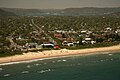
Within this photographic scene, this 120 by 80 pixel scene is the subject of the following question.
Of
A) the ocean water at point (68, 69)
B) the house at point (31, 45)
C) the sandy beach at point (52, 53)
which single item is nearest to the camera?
the ocean water at point (68, 69)

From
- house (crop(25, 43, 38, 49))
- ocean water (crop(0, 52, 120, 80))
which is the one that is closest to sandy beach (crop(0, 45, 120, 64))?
ocean water (crop(0, 52, 120, 80))

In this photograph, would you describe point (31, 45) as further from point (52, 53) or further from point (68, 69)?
point (68, 69)

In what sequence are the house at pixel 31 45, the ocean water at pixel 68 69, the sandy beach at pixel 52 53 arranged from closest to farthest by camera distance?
the ocean water at pixel 68 69 < the sandy beach at pixel 52 53 < the house at pixel 31 45

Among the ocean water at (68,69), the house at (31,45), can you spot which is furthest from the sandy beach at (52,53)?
the house at (31,45)

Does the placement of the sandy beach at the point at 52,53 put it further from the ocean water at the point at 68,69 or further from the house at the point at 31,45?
Answer: the house at the point at 31,45

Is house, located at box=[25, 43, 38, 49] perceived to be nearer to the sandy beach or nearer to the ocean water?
the sandy beach

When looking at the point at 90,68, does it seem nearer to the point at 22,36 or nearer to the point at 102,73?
the point at 102,73

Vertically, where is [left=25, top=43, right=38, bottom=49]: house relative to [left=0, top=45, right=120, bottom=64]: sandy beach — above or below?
above

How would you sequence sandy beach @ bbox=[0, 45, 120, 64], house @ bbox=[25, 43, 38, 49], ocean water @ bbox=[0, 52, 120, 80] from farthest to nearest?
house @ bbox=[25, 43, 38, 49], sandy beach @ bbox=[0, 45, 120, 64], ocean water @ bbox=[0, 52, 120, 80]

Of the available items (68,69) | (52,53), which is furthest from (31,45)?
(68,69)

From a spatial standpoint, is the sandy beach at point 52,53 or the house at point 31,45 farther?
the house at point 31,45
